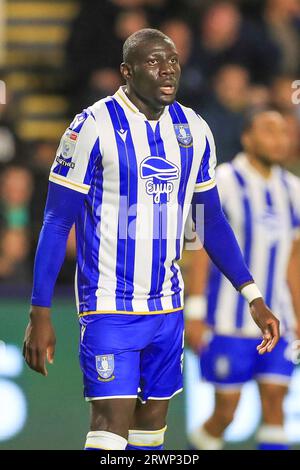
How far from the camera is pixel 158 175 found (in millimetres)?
4820

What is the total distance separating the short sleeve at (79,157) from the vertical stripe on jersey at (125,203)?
0.10m

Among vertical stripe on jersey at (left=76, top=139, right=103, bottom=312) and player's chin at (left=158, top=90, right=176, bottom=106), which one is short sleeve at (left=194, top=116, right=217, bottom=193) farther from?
vertical stripe on jersey at (left=76, top=139, right=103, bottom=312)

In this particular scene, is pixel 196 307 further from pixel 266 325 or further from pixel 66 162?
pixel 66 162

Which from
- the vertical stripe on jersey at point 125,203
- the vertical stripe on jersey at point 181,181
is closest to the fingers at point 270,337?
the vertical stripe on jersey at point 181,181

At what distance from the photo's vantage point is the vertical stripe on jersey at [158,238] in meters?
4.85

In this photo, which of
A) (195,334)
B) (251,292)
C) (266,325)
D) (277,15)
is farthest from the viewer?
(277,15)

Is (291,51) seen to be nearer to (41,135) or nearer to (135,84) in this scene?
(41,135)

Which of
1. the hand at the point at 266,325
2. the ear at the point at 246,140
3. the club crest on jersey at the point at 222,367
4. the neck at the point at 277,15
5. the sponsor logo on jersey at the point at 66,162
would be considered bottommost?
the club crest on jersey at the point at 222,367

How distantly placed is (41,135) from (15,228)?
2140 millimetres

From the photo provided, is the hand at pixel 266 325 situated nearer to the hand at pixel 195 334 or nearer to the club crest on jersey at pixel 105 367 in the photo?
the club crest on jersey at pixel 105 367

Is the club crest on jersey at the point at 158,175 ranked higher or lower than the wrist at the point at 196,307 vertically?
higher

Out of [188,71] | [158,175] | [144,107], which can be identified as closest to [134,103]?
[144,107]

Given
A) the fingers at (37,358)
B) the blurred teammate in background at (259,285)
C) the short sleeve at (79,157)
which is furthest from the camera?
the blurred teammate in background at (259,285)

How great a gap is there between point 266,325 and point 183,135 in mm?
819
